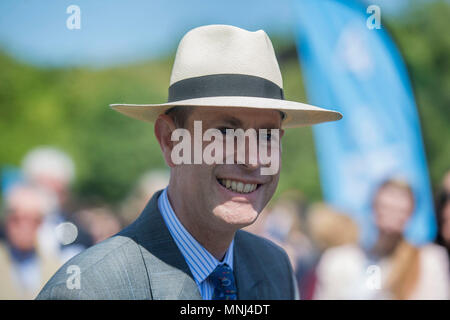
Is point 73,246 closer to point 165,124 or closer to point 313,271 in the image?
point 313,271

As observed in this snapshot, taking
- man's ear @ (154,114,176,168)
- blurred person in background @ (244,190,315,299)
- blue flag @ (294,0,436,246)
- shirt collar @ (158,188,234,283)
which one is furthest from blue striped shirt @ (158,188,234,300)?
blue flag @ (294,0,436,246)

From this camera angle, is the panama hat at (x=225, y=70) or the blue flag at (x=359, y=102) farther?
the blue flag at (x=359, y=102)

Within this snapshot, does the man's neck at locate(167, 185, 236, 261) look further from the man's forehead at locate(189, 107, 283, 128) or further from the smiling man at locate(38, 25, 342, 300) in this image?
the man's forehead at locate(189, 107, 283, 128)

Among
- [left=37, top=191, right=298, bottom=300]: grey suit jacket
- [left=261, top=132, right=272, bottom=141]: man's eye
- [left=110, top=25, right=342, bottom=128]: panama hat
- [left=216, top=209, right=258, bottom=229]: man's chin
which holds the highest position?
[left=110, top=25, right=342, bottom=128]: panama hat

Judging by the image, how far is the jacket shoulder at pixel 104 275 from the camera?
147 cm

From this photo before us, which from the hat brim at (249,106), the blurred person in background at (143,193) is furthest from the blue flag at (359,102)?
the hat brim at (249,106)

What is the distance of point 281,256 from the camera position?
220cm

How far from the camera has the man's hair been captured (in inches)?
66.7

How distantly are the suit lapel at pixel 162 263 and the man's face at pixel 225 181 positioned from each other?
0.16 meters

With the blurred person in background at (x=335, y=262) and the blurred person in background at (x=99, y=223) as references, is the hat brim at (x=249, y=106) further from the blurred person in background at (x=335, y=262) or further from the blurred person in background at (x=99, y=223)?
the blurred person in background at (x=99, y=223)

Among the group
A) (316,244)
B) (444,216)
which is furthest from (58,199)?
(444,216)

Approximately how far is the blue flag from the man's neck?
16.2ft

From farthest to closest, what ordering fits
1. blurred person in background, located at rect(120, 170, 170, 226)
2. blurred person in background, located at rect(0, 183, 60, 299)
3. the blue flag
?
the blue flag → blurred person in background, located at rect(120, 170, 170, 226) → blurred person in background, located at rect(0, 183, 60, 299)
